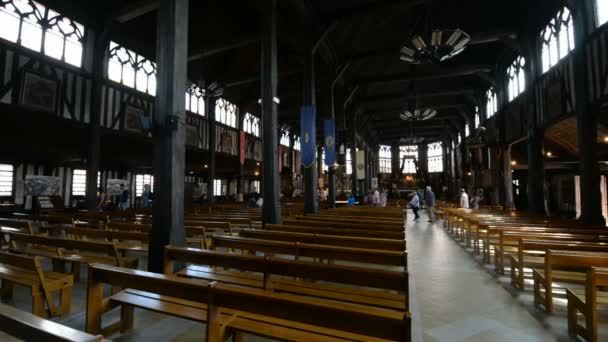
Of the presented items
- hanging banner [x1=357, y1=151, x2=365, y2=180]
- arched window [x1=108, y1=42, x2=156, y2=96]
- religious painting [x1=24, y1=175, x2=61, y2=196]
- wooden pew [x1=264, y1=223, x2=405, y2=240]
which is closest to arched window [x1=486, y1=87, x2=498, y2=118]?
hanging banner [x1=357, y1=151, x2=365, y2=180]

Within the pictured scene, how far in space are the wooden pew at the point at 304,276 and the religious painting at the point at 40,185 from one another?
446 inches

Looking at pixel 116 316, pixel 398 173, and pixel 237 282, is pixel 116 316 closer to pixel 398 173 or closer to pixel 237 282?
pixel 237 282

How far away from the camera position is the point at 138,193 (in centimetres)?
1653

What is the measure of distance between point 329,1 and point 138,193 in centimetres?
1367

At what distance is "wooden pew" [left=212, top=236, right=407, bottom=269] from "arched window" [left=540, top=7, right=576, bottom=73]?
9.44m

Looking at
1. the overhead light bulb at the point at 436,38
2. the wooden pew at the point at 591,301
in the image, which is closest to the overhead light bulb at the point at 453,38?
the overhead light bulb at the point at 436,38

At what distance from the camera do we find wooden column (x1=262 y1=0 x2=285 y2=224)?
682cm

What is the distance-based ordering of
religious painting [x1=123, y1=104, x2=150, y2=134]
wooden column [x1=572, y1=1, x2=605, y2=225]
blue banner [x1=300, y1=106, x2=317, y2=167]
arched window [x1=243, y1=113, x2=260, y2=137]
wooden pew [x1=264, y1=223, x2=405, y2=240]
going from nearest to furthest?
wooden pew [x1=264, y1=223, x2=405, y2=240] < wooden column [x1=572, y1=1, x2=605, y2=225] < blue banner [x1=300, y1=106, x2=317, y2=167] < religious painting [x1=123, y1=104, x2=150, y2=134] < arched window [x1=243, y1=113, x2=260, y2=137]

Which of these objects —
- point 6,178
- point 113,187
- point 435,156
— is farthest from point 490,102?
point 6,178

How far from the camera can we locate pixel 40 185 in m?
10.8

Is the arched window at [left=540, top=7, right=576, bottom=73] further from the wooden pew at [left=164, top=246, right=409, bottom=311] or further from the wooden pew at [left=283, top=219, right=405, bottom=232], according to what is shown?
the wooden pew at [left=164, top=246, right=409, bottom=311]

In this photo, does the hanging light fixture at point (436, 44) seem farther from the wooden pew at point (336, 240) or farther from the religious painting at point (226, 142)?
the religious painting at point (226, 142)

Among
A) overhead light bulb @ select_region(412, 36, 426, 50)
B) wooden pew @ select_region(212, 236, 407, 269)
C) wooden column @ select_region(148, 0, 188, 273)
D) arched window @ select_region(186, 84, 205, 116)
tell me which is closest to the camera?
wooden pew @ select_region(212, 236, 407, 269)

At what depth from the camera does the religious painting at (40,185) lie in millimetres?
10445
